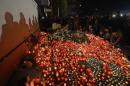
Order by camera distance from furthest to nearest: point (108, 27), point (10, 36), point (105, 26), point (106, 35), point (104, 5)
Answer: point (104, 5), point (105, 26), point (108, 27), point (106, 35), point (10, 36)

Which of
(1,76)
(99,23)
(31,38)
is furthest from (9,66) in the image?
(99,23)

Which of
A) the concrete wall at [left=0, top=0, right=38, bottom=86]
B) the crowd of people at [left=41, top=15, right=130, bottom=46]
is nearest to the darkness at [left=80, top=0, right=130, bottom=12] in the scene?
the crowd of people at [left=41, top=15, right=130, bottom=46]

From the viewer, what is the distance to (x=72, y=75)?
7336 millimetres

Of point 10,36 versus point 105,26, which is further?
point 105,26

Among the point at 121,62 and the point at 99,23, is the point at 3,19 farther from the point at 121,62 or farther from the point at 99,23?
the point at 99,23

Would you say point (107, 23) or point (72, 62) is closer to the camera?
point (72, 62)

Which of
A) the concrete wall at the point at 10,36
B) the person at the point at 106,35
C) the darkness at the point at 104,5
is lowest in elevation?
the darkness at the point at 104,5

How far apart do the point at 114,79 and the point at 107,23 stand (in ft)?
34.7

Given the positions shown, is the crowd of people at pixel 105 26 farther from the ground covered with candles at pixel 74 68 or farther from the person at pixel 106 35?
the ground covered with candles at pixel 74 68

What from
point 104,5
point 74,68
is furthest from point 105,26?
point 104,5

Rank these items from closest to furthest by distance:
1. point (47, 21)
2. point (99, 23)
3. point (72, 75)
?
point (72, 75), point (99, 23), point (47, 21)

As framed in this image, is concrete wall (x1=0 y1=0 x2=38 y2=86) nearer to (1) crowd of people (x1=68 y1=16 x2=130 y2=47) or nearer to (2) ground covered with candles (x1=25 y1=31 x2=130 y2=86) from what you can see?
(2) ground covered with candles (x1=25 y1=31 x2=130 y2=86)

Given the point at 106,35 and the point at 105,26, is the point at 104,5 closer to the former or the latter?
the point at 105,26

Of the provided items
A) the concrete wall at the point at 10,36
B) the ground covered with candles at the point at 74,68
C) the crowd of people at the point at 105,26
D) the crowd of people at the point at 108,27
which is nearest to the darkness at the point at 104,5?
the crowd of people at the point at 105,26
